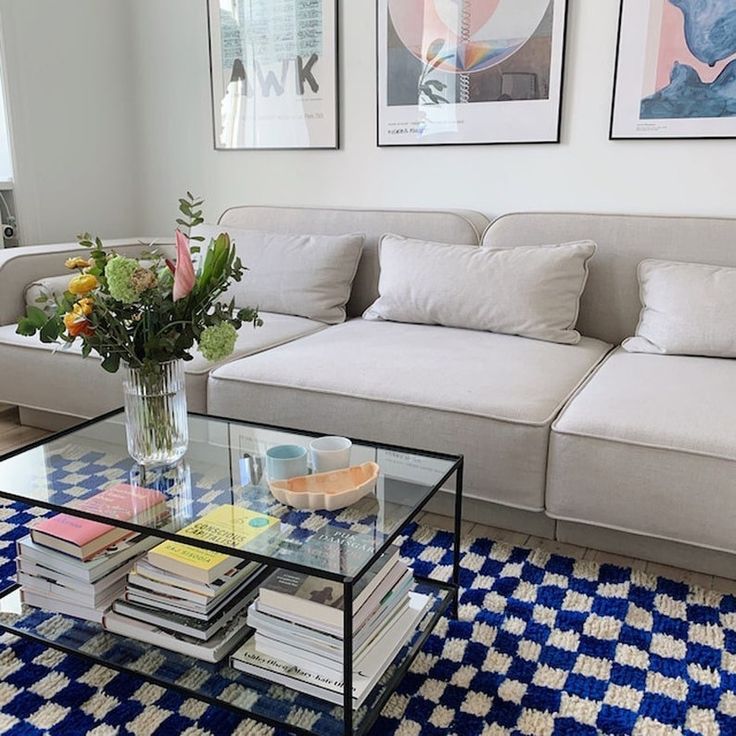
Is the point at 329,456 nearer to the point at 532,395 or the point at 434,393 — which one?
the point at 434,393

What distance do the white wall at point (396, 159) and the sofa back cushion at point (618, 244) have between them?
0.23m

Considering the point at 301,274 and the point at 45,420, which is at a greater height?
the point at 301,274

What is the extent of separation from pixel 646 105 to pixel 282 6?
145 cm

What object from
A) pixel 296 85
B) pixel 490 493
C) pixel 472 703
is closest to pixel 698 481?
pixel 490 493

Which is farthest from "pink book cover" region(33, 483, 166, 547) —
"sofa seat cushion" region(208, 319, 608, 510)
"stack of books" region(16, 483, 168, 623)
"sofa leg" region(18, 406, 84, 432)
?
"sofa leg" region(18, 406, 84, 432)

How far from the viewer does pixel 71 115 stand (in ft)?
10.8

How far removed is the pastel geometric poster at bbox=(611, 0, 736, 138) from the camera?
232 cm

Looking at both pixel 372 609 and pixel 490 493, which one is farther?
pixel 490 493

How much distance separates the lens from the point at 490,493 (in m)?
1.84

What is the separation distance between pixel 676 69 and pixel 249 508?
196 centimetres

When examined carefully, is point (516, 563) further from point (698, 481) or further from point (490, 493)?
point (698, 481)

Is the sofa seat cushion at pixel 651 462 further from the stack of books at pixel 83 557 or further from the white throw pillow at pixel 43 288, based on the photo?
the white throw pillow at pixel 43 288

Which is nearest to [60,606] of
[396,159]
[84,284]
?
[84,284]

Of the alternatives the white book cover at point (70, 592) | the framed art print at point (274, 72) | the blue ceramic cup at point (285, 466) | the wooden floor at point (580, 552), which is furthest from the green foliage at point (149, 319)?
the framed art print at point (274, 72)
